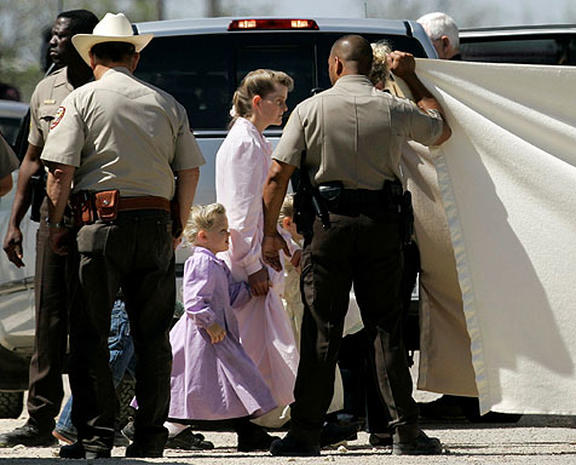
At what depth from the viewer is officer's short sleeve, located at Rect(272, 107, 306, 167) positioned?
23.3 feet

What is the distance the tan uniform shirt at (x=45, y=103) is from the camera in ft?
24.9

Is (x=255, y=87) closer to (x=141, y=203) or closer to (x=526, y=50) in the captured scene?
(x=141, y=203)

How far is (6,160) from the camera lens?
21.7ft

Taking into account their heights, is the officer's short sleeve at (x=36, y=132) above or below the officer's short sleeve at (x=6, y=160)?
above

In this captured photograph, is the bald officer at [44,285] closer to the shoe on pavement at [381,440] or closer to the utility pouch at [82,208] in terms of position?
the utility pouch at [82,208]

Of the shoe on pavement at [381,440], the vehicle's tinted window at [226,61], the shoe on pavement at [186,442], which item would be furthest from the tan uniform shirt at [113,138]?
the shoe on pavement at [381,440]

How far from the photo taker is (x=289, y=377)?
26.3ft

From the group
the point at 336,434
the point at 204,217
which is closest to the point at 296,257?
the point at 204,217

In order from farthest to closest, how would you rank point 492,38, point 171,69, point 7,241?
point 492,38 → point 171,69 → point 7,241

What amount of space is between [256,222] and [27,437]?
1603mm

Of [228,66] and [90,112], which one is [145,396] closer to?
[90,112]

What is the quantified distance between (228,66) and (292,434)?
2476 mm

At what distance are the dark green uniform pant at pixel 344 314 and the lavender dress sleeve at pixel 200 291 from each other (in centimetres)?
70

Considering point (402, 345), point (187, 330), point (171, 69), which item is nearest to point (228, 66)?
point (171, 69)
